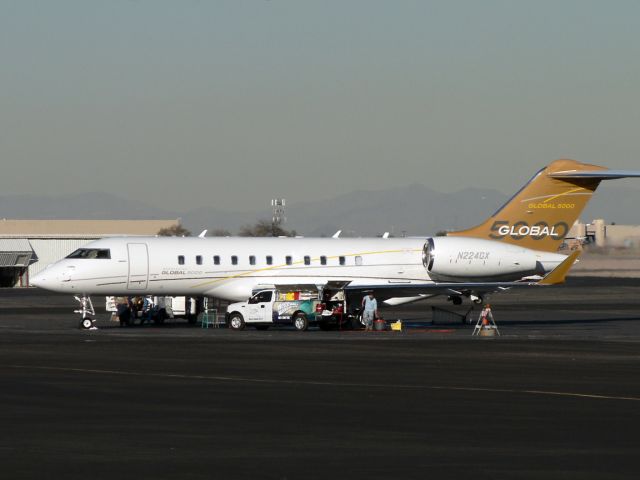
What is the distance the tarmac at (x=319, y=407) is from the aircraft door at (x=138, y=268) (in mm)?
9053

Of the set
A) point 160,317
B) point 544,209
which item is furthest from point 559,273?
point 160,317

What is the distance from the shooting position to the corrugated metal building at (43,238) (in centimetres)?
13388

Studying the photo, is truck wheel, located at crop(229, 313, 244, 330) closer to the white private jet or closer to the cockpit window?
the white private jet

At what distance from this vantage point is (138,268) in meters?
56.4

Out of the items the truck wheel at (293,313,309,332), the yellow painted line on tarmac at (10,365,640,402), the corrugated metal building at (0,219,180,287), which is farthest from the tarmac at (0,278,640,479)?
the corrugated metal building at (0,219,180,287)

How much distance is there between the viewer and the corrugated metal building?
13388 cm

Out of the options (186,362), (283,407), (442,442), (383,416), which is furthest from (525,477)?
(186,362)

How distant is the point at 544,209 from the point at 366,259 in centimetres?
854

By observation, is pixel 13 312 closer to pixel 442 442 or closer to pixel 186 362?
pixel 186 362

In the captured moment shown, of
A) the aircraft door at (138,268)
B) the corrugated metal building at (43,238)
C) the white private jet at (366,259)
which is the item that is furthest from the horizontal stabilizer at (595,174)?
the corrugated metal building at (43,238)

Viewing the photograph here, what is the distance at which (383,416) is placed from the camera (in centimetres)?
2169

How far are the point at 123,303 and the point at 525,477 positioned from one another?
4631 centimetres

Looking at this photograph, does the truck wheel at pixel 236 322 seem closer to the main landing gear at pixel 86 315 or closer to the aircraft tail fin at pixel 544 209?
the main landing gear at pixel 86 315

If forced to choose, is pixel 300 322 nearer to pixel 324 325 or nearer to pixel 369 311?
pixel 324 325
